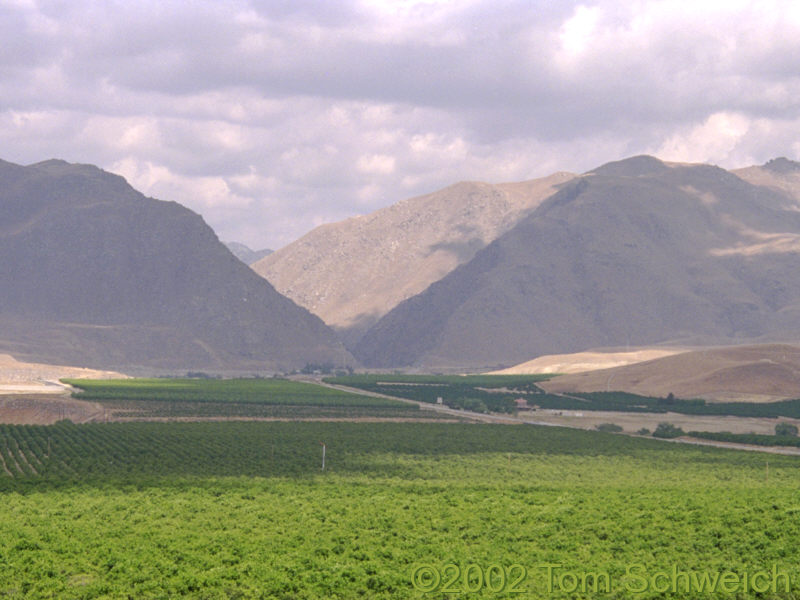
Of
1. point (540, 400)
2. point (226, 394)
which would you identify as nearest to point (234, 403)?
point (226, 394)

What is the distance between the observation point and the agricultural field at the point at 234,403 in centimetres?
9844

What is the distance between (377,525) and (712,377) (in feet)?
356

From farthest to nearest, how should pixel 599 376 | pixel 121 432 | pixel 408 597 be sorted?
A: pixel 599 376, pixel 121 432, pixel 408 597

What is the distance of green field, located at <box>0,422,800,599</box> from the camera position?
25.5 metres

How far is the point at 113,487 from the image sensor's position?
42.6 metres

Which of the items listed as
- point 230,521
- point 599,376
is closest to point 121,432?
point 230,521

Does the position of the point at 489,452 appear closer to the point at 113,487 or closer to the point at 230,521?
the point at 113,487

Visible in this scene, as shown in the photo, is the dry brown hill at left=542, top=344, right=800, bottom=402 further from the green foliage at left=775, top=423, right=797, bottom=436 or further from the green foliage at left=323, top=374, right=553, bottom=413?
the green foliage at left=775, top=423, right=797, bottom=436

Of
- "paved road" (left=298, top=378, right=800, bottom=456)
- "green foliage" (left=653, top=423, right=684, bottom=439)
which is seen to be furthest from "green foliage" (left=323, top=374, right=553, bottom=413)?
"green foliage" (left=653, top=423, right=684, bottom=439)

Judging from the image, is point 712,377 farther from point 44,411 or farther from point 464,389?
point 44,411

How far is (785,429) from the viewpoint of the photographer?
8825cm

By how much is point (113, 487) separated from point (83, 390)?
89406 millimetres

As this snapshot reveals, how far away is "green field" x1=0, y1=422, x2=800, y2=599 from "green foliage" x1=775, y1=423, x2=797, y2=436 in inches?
1212

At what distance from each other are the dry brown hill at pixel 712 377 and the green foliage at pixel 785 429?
3265 centimetres
